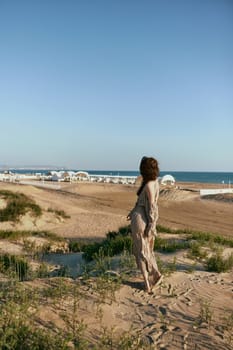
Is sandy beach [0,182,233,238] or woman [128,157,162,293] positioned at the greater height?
woman [128,157,162,293]

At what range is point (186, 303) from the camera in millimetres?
5754

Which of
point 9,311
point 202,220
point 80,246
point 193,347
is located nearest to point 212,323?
point 193,347

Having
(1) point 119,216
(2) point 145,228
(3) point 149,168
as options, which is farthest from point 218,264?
(1) point 119,216

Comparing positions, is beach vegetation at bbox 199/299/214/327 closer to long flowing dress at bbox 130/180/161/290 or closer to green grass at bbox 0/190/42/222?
long flowing dress at bbox 130/180/161/290

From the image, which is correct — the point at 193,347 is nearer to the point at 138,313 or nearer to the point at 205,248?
the point at 138,313

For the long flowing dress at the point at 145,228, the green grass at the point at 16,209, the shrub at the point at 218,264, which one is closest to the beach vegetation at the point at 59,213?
the green grass at the point at 16,209

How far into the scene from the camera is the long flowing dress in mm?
5770

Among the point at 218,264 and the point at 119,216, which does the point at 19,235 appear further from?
the point at 218,264

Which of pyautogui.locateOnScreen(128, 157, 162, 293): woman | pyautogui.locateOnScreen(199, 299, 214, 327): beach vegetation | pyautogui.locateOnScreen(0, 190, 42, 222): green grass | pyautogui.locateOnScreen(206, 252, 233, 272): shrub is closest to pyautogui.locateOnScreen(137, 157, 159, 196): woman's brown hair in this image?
pyautogui.locateOnScreen(128, 157, 162, 293): woman

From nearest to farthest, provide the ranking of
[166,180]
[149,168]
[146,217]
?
[149,168] < [146,217] < [166,180]

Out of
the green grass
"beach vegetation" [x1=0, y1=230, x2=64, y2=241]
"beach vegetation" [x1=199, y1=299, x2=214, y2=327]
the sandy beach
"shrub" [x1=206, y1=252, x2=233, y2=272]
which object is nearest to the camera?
"beach vegetation" [x1=199, y1=299, x2=214, y2=327]

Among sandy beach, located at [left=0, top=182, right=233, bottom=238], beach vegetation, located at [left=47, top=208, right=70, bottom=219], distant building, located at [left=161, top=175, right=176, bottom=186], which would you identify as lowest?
sandy beach, located at [left=0, top=182, right=233, bottom=238]

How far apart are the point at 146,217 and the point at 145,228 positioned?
0.55 ft

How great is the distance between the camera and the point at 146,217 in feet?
19.2
